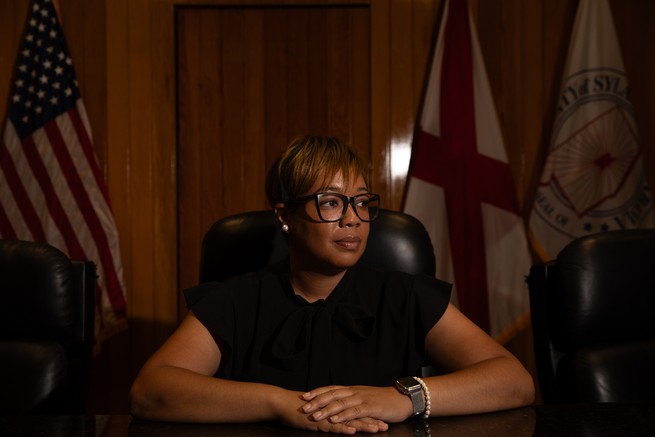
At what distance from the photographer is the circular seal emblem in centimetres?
353

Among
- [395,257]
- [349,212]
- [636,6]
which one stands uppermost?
[636,6]

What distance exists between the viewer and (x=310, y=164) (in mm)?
1812

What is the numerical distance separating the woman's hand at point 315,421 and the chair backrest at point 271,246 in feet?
2.46

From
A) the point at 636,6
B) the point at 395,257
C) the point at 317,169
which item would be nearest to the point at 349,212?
the point at 317,169

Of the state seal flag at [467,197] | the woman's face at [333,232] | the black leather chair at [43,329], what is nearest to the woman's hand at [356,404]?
the woman's face at [333,232]

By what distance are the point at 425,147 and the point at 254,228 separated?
1.61 meters

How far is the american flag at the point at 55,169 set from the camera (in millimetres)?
3582

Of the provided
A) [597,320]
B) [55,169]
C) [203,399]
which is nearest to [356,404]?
[203,399]

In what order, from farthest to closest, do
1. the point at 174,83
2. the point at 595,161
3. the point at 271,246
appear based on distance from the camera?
1. the point at 174,83
2. the point at 595,161
3. the point at 271,246

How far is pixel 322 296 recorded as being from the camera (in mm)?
1884

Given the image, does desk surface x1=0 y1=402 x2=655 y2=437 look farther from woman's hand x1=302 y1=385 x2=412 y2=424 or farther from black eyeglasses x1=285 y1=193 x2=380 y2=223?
black eyeglasses x1=285 y1=193 x2=380 y2=223

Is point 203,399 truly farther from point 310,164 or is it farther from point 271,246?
point 271,246

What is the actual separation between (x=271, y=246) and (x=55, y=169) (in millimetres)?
1853

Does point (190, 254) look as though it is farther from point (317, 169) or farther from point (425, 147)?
point (317, 169)
